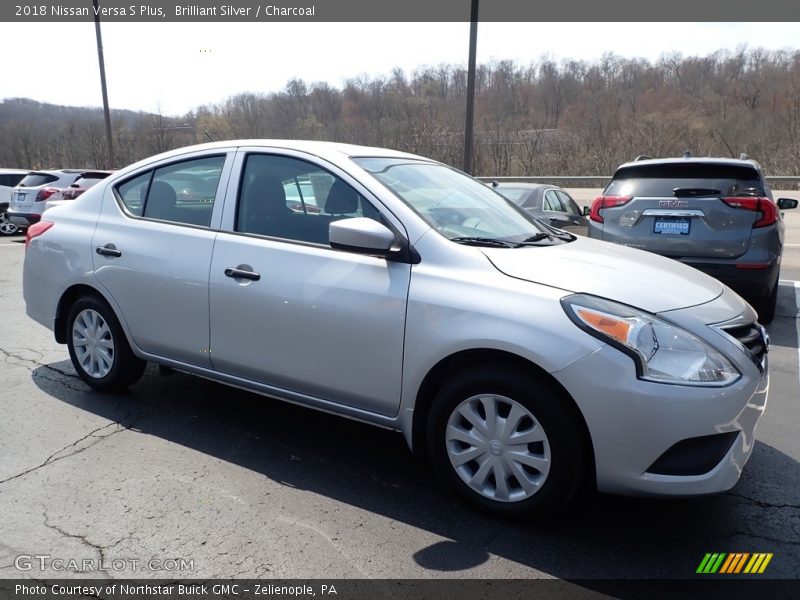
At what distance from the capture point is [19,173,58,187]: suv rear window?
15430 millimetres

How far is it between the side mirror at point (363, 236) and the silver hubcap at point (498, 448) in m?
0.84

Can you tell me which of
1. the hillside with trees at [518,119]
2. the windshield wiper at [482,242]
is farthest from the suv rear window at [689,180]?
the hillside with trees at [518,119]

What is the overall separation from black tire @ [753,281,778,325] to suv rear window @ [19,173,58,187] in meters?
15.6

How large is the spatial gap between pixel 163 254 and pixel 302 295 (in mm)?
1145

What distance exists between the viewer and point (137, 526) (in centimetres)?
284

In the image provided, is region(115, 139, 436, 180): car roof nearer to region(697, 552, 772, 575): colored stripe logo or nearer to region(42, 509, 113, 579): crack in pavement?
region(42, 509, 113, 579): crack in pavement

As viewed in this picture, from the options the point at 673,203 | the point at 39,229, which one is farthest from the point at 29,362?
the point at 673,203

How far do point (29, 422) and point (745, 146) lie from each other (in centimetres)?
3801

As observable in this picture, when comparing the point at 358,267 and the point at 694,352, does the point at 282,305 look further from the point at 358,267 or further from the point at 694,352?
the point at 694,352

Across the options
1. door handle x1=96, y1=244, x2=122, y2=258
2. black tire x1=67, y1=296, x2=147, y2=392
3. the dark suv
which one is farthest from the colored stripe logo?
the dark suv

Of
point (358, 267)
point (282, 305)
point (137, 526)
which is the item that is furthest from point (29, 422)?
point (358, 267)

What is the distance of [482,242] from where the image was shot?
3.19 m

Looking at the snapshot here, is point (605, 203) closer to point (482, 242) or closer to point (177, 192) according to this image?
point (482, 242)

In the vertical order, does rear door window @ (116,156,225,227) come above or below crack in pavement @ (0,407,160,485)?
above
